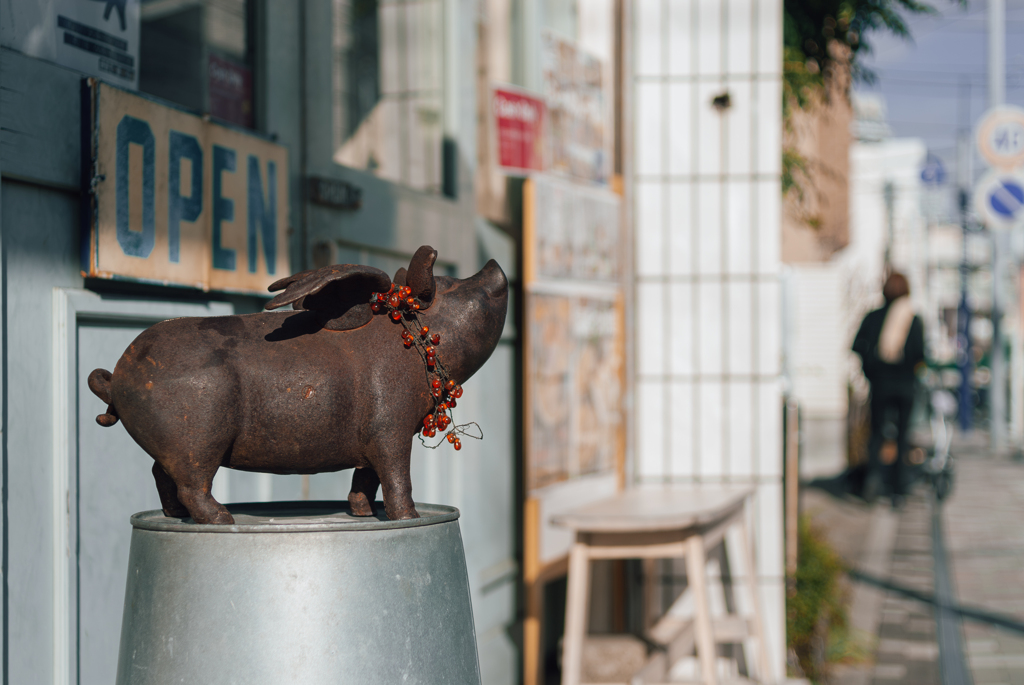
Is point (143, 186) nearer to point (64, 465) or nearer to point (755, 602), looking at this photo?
point (64, 465)

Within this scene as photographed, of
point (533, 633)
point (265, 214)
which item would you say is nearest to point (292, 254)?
point (265, 214)

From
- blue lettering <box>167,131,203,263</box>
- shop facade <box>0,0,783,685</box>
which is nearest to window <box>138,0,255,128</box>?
shop facade <box>0,0,783,685</box>

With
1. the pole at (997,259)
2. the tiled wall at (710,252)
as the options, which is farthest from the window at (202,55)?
the pole at (997,259)

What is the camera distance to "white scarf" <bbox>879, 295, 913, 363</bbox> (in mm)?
8977

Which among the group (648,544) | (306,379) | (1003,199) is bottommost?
(648,544)

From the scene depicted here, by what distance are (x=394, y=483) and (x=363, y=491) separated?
0.18 metres

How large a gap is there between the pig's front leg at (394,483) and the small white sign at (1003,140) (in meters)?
9.40

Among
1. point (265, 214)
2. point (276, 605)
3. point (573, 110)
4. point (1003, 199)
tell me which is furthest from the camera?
point (1003, 199)

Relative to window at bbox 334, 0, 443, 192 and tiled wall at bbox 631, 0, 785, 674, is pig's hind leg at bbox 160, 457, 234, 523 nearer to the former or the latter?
window at bbox 334, 0, 443, 192

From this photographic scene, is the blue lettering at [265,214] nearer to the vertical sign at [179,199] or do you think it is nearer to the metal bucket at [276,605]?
the vertical sign at [179,199]

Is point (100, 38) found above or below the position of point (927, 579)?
above

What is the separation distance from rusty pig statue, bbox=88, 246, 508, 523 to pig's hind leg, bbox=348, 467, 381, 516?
0.05 m

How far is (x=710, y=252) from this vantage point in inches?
179

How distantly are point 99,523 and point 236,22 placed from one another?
53.8 inches
